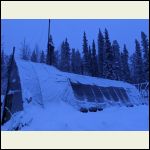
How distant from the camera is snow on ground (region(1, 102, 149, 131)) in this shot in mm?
10125

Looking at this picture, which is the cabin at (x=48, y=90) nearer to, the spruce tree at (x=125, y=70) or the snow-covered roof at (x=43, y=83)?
the snow-covered roof at (x=43, y=83)

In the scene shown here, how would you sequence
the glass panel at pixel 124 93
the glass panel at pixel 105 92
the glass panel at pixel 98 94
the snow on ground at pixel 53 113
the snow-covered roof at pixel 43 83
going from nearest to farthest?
the snow on ground at pixel 53 113 → the snow-covered roof at pixel 43 83 → the glass panel at pixel 98 94 → the glass panel at pixel 105 92 → the glass panel at pixel 124 93

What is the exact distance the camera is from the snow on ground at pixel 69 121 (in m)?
10.1

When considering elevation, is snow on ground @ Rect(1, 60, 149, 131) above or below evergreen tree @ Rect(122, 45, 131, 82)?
below

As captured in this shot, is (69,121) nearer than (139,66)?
Yes

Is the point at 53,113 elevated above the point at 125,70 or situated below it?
below

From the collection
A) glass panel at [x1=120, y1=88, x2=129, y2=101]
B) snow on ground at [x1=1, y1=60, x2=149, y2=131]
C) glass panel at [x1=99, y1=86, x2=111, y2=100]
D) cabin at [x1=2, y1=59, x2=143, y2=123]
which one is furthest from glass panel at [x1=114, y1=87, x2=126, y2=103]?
snow on ground at [x1=1, y1=60, x2=149, y2=131]

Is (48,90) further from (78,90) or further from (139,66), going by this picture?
(139,66)

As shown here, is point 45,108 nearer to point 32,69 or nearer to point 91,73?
point 32,69

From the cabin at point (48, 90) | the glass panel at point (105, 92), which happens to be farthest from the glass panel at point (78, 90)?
the glass panel at point (105, 92)

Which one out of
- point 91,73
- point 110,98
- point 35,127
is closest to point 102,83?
point 110,98

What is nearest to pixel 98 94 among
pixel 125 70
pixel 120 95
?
pixel 120 95

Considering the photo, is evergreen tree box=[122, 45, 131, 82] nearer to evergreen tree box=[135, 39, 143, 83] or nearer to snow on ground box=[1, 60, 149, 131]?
evergreen tree box=[135, 39, 143, 83]

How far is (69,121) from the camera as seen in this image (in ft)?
34.7
